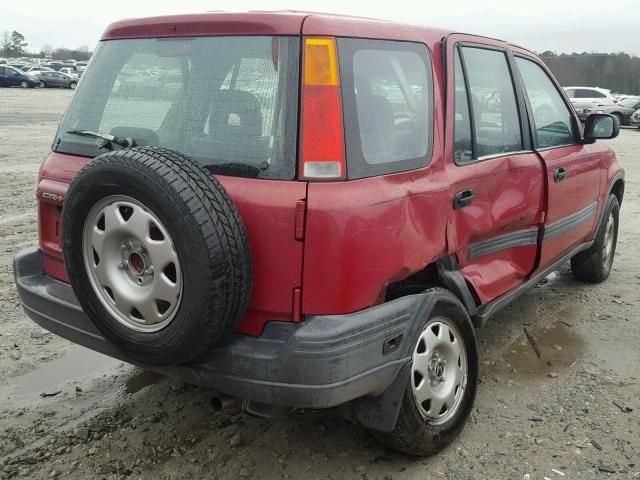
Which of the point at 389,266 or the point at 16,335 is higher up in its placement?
the point at 389,266

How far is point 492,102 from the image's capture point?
3.62m

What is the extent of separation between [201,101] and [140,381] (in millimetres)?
1806

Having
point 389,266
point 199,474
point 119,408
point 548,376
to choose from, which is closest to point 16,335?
point 119,408

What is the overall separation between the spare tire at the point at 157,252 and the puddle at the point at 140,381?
3.80ft

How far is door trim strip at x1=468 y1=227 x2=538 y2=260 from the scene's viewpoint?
3.31 m

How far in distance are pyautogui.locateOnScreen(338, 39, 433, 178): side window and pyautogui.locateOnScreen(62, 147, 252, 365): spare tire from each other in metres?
0.56

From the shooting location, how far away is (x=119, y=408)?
341cm

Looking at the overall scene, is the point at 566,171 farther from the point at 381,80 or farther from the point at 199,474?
the point at 199,474

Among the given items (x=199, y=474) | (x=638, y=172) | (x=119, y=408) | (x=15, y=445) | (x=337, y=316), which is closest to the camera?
(x=337, y=316)

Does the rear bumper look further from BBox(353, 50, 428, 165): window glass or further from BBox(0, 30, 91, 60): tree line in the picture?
BBox(0, 30, 91, 60): tree line

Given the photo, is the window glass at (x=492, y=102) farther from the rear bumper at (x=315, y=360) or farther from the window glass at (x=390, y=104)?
the rear bumper at (x=315, y=360)

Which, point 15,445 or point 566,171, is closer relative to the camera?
point 15,445

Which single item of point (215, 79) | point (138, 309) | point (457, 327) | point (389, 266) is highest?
point (215, 79)

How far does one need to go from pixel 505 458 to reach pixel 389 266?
1148mm
